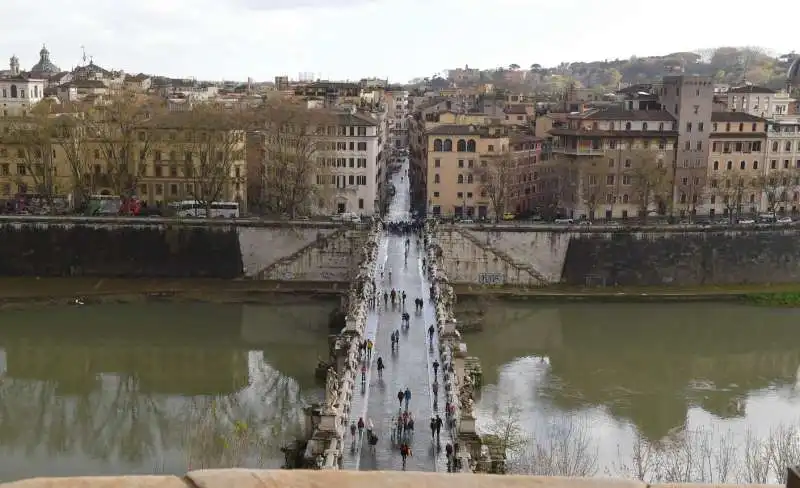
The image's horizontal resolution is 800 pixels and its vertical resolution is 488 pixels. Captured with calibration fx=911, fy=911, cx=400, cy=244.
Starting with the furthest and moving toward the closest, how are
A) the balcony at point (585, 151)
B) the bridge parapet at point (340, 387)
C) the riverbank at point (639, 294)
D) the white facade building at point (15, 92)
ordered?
the white facade building at point (15, 92) < the balcony at point (585, 151) < the riverbank at point (639, 294) < the bridge parapet at point (340, 387)

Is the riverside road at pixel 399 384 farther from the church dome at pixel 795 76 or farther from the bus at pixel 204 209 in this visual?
the church dome at pixel 795 76

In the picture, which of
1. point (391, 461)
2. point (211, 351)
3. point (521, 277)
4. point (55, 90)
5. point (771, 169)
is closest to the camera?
point (391, 461)

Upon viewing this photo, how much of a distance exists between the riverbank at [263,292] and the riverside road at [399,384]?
5.12 metres

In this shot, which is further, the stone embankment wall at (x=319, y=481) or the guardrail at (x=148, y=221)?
the guardrail at (x=148, y=221)

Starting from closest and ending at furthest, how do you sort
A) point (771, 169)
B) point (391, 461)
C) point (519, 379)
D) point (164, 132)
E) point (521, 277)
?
point (391, 461), point (519, 379), point (521, 277), point (164, 132), point (771, 169)

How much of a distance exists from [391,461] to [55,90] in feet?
159

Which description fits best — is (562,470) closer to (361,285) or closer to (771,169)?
(361,285)

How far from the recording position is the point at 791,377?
24.8 m

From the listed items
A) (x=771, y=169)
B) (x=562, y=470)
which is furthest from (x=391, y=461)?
(x=771, y=169)

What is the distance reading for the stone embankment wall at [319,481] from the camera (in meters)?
2.32

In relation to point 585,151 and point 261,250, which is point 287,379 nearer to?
point 261,250

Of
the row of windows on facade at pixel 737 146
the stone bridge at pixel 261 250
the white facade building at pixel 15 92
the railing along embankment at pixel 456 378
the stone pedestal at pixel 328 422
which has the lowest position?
the stone bridge at pixel 261 250

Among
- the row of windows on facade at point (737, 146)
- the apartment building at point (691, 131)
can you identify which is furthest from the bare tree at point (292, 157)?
the row of windows on facade at point (737, 146)

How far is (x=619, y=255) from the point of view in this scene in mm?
35719
